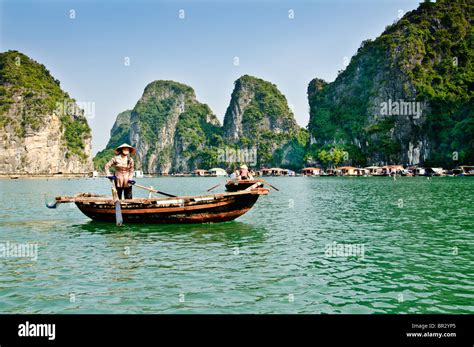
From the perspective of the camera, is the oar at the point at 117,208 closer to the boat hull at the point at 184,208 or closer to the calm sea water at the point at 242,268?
the boat hull at the point at 184,208

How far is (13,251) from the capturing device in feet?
42.0

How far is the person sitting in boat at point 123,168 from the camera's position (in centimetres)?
1686

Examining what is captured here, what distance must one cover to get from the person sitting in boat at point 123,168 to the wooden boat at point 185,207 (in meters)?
0.68

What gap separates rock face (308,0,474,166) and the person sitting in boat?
85199 millimetres

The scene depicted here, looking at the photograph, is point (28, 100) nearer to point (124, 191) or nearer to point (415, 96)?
point (415, 96)

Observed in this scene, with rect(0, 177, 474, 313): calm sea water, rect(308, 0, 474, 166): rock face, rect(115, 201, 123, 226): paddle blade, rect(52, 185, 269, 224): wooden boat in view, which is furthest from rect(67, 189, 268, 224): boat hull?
rect(308, 0, 474, 166): rock face

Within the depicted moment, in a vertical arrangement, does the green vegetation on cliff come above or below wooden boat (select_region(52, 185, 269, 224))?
above

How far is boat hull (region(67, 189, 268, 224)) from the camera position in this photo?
1728cm

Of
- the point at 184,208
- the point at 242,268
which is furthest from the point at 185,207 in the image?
the point at 242,268

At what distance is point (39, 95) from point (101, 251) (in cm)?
15720

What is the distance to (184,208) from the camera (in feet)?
56.6

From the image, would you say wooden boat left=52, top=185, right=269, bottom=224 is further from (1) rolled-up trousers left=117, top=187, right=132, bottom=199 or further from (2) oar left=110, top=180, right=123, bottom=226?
(1) rolled-up trousers left=117, top=187, right=132, bottom=199

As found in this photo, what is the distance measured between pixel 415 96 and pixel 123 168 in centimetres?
A: 11110
